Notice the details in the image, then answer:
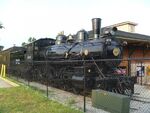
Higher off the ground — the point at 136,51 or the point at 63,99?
the point at 136,51

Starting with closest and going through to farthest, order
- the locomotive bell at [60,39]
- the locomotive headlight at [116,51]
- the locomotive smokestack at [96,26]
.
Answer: the locomotive headlight at [116,51], the locomotive smokestack at [96,26], the locomotive bell at [60,39]

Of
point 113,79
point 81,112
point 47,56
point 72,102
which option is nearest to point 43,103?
point 72,102

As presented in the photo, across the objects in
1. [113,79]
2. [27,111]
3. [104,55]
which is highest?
[104,55]

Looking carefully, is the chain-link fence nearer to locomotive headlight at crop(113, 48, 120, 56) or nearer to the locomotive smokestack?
locomotive headlight at crop(113, 48, 120, 56)

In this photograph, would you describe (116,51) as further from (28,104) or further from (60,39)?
(60,39)

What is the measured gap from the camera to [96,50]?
38.8ft

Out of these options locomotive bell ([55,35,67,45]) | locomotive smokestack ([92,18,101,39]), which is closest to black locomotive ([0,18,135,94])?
locomotive smokestack ([92,18,101,39])

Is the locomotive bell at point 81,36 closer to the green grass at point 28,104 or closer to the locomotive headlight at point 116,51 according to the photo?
the locomotive headlight at point 116,51

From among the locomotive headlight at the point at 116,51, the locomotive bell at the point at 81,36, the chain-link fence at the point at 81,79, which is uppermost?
the locomotive bell at the point at 81,36

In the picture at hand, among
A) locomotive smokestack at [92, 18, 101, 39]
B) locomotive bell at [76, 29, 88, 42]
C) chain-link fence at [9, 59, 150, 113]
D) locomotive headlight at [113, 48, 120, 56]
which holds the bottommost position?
chain-link fence at [9, 59, 150, 113]

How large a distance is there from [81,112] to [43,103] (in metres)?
2.05

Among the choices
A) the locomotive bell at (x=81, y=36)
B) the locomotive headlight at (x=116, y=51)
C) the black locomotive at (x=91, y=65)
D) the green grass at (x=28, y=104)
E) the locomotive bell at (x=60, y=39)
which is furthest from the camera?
the locomotive bell at (x=60, y=39)

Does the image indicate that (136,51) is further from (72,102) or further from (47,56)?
(72,102)

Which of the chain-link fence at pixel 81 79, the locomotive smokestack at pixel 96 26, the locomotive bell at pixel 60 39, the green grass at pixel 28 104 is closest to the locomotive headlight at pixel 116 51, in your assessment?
the chain-link fence at pixel 81 79
